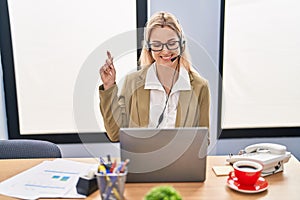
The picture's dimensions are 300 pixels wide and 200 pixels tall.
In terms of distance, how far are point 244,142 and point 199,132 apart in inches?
60.7

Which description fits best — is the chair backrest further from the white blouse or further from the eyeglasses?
the eyeglasses


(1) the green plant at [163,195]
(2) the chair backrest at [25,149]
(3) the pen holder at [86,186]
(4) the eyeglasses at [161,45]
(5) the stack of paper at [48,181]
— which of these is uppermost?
(4) the eyeglasses at [161,45]

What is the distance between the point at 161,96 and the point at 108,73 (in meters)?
0.37

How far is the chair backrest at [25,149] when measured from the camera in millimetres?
1720

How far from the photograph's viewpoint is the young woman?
1.56m

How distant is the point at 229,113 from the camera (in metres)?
2.55

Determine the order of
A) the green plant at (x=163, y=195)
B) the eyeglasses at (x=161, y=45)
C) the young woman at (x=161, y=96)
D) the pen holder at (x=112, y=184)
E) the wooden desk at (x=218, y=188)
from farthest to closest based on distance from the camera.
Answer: the young woman at (x=161, y=96), the eyeglasses at (x=161, y=45), the wooden desk at (x=218, y=188), the pen holder at (x=112, y=184), the green plant at (x=163, y=195)

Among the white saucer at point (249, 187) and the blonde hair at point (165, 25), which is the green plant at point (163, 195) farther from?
the blonde hair at point (165, 25)

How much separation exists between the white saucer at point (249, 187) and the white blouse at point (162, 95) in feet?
1.50

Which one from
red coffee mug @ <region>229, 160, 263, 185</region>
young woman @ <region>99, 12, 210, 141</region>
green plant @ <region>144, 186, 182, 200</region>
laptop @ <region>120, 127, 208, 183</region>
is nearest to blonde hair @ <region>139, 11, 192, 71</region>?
young woman @ <region>99, 12, 210, 141</region>

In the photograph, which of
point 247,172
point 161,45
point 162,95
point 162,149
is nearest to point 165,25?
point 161,45

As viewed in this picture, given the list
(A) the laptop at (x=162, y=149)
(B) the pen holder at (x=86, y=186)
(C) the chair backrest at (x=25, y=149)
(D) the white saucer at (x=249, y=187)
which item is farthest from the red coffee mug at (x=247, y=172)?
(C) the chair backrest at (x=25, y=149)

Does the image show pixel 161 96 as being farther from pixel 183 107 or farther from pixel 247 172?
pixel 247 172

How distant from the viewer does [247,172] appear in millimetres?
1167
